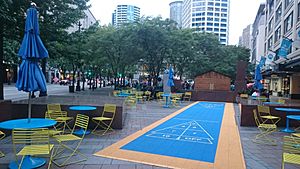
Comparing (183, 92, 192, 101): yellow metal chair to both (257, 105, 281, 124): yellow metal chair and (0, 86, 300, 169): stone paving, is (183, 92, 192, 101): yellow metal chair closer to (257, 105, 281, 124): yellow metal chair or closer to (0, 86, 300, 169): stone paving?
(257, 105, 281, 124): yellow metal chair

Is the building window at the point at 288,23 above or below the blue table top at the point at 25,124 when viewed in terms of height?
above

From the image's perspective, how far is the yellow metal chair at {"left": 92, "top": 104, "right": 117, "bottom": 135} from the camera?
10.0 metres

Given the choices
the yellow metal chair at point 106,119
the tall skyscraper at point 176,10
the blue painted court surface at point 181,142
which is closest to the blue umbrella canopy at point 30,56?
the blue painted court surface at point 181,142

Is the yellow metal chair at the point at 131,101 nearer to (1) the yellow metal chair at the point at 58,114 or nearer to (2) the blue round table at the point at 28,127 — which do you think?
(1) the yellow metal chair at the point at 58,114

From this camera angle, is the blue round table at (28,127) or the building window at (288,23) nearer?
the blue round table at (28,127)

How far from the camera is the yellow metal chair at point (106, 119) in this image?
1003 cm

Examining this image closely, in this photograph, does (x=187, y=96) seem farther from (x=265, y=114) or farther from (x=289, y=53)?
(x=289, y=53)

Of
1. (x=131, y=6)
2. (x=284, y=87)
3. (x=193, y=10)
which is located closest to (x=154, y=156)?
(x=284, y=87)

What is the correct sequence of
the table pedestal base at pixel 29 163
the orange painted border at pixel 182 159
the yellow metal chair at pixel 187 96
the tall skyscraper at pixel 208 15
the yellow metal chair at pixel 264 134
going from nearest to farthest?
the table pedestal base at pixel 29 163 → the orange painted border at pixel 182 159 → the yellow metal chair at pixel 264 134 → the yellow metal chair at pixel 187 96 → the tall skyscraper at pixel 208 15

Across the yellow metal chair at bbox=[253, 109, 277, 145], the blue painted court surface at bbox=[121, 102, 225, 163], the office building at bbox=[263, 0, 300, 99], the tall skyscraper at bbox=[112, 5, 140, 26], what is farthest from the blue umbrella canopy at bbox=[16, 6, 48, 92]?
the tall skyscraper at bbox=[112, 5, 140, 26]

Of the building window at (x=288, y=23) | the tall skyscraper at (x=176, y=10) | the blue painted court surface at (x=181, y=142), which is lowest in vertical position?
the blue painted court surface at (x=181, y=142)

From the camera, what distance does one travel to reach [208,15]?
118312 mm

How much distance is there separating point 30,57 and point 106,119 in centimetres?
397

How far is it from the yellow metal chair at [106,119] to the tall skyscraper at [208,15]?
10239 cm
